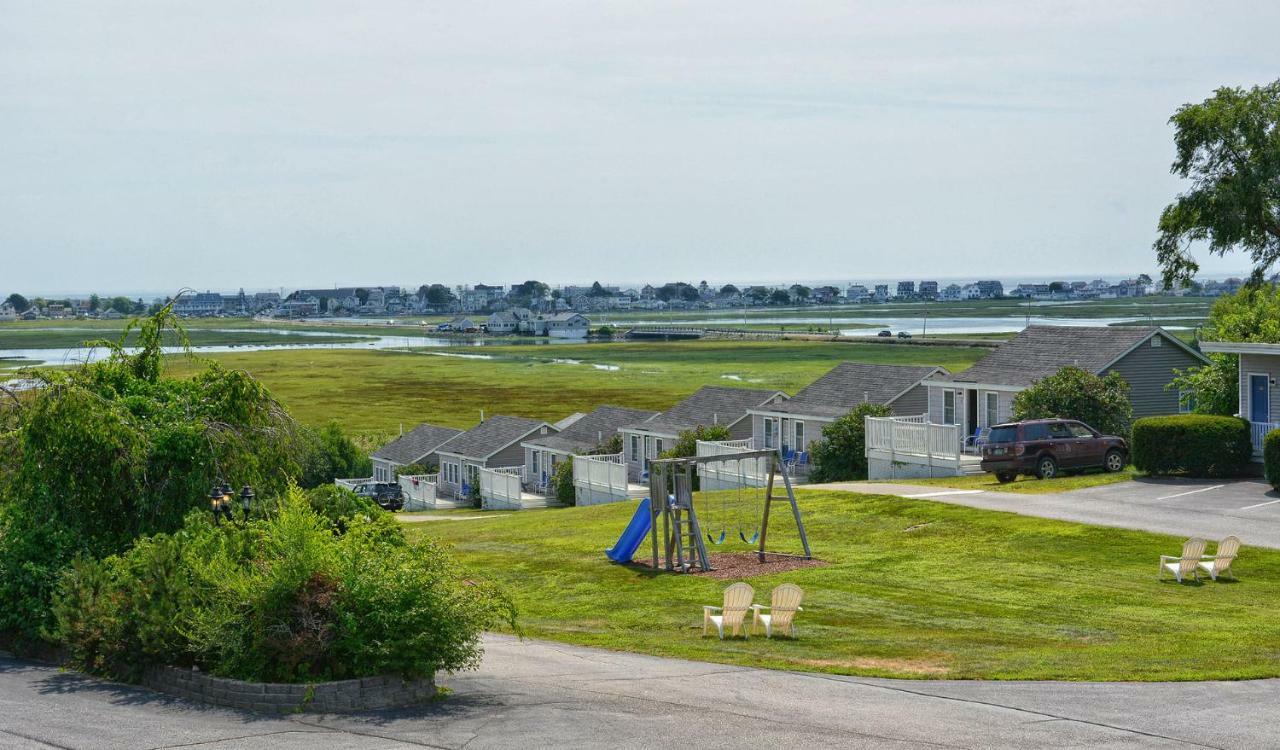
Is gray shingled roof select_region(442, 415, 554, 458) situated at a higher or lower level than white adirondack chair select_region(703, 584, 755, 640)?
lower

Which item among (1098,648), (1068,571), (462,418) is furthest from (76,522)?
(462,418)

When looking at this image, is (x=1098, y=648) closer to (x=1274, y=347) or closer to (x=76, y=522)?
(x=76, y=522)

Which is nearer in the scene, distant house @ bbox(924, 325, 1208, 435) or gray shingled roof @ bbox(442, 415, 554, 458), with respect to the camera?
distant house @ bbox(924, 325, 1208, 435)

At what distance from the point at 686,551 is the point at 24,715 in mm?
15298

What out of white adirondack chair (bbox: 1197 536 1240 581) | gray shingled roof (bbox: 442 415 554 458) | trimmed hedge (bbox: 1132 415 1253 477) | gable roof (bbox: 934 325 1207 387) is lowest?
gray shingled roof (bbox: 442 415 554 458)

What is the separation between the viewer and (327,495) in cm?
2052

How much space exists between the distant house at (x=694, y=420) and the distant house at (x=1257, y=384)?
67.3 ft

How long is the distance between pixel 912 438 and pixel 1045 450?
577 centimetres

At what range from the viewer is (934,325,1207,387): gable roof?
45781mm

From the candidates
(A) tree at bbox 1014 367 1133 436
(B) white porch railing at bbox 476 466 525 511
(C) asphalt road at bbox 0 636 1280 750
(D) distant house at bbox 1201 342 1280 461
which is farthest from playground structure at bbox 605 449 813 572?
(B) white porch railing at bbox 476 466 525 511

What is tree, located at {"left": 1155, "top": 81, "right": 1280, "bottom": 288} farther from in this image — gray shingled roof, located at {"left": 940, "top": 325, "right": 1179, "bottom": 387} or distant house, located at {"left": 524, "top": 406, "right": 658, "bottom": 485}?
distant house, located at {"left": 524, "top": 406, "right": 658, "bottom": 485}

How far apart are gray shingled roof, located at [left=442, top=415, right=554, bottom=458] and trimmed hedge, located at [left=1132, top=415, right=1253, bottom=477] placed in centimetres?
3528

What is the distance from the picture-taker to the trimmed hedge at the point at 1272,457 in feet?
106

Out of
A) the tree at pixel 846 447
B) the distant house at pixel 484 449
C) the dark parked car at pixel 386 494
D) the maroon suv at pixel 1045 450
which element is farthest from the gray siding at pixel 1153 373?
the dark parked car at pixel 386 494
